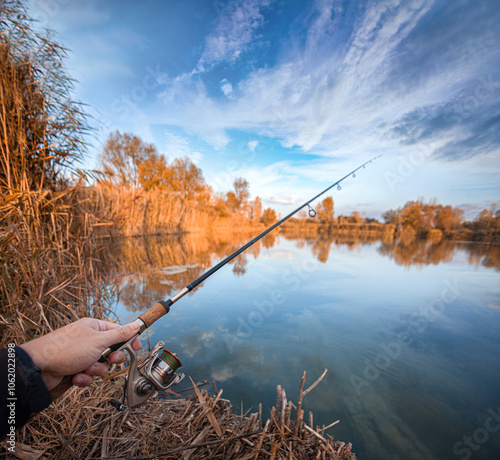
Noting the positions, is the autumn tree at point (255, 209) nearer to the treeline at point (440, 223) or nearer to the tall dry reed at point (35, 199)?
the treeline at point (440, 223)

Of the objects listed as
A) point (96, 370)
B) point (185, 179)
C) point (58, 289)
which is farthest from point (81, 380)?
point (185, 179)

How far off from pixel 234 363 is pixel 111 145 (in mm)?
35192

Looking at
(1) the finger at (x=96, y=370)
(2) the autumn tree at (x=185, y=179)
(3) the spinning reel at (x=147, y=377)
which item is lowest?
(3) the spinning reel at (x=147, y=377)

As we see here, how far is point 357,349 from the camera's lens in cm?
346

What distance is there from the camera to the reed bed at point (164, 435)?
56.7 inches

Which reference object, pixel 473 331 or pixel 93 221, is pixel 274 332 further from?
pixel 473 331

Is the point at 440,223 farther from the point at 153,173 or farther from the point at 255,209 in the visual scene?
the point at 153,173

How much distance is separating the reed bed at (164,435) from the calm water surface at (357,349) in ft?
2.41

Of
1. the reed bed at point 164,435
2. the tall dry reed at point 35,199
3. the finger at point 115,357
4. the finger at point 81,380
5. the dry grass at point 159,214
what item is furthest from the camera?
the dry grass at point 159,214

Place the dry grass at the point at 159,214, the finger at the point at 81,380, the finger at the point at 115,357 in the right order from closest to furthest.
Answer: the finger at the point at 81,380
the finger at the point at 115,357
the dry grass at the point at 159,214

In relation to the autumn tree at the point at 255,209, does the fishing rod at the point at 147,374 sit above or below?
below

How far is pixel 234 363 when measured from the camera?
9.61ft

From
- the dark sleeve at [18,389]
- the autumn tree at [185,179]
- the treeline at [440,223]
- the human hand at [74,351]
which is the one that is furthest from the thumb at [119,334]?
the treeline at [440,223]

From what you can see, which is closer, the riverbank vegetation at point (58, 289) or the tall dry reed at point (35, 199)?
the riverbank vegetation at point (58, 289)
